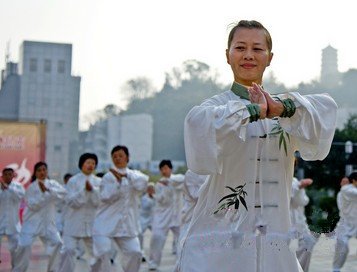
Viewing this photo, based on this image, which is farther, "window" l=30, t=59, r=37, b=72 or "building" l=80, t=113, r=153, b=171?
"building" l=80, t=113, r=153, b=171

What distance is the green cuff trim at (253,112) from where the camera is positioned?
2891mm

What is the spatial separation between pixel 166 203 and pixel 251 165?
9746 millimetres

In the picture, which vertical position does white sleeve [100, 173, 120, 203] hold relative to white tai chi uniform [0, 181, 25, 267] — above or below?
above

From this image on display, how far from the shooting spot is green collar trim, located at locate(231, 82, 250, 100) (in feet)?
10.7

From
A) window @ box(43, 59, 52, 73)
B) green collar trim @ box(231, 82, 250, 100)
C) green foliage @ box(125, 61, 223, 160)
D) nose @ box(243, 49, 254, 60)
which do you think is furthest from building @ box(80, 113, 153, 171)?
nose @ box(243, 49, 254, 60)

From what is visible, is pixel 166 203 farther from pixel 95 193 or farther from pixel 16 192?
pixel 95 193

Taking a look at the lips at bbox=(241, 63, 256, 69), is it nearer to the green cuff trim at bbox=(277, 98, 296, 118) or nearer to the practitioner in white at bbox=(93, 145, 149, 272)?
the green cuff trim at bbox=(277, 98, 296, 118)

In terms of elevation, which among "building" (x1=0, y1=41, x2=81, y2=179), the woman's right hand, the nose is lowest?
the woman's right hand

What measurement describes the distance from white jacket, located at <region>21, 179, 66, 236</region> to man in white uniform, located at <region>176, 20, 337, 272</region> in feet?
24.1

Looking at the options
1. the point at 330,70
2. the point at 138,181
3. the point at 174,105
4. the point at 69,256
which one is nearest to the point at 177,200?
the point at 69,256

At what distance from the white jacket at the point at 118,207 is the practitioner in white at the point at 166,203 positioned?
3060 millimetres

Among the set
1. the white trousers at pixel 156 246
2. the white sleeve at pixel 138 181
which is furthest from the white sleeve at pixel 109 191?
the white trousers at pixel 156 246

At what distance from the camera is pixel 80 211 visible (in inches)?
382

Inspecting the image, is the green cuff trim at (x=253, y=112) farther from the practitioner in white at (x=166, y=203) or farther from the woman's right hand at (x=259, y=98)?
the practitioner in white at (x=166, y=203)
